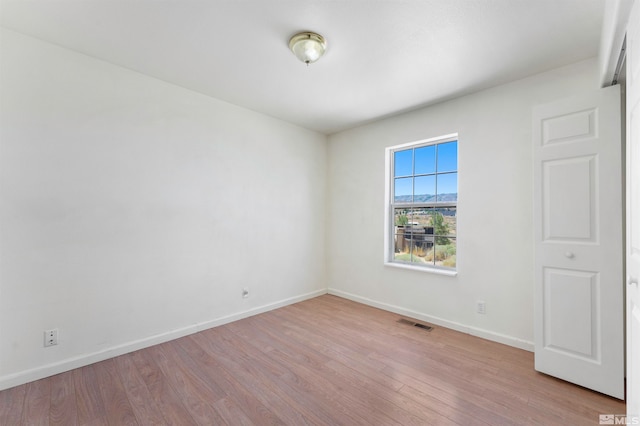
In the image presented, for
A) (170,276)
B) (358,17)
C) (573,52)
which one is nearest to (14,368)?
(170,276)

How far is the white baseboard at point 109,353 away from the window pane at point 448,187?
2731 mm

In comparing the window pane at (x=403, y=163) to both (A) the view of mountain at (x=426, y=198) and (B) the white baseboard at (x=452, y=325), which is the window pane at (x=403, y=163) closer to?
(A) the view of mountain at (x=426, y=198)

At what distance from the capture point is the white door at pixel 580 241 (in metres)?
1.91

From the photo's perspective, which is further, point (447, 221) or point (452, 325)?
point (447, 221)

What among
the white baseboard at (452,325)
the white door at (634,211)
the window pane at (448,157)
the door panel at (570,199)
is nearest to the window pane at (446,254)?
the white baseboard at (452,325)

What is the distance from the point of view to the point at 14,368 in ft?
6.77

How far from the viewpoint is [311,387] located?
2.06 m

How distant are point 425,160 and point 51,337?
4.18 meters

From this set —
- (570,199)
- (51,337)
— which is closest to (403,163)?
(570,199)

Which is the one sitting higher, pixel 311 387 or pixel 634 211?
pixel 634 211

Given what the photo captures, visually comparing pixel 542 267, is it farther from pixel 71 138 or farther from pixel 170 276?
pixel 71 138

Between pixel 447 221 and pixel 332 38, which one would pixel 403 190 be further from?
pixel 332 38

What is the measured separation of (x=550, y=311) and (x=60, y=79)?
4.41 metres

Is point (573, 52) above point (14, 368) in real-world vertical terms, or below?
above
